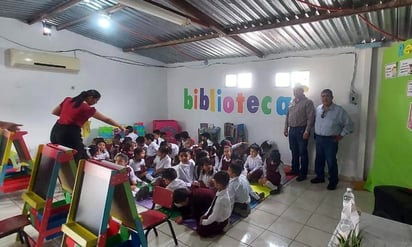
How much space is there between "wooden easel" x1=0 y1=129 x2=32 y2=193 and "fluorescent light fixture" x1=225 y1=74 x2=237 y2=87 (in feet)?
13.0

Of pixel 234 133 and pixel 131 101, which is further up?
pixel 131 101

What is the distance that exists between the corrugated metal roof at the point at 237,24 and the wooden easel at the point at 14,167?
213cm

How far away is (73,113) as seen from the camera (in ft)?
9.86

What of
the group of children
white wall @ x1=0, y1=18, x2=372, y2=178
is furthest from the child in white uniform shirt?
white wall @ x1=0, y1=18, x2=372, y2=178

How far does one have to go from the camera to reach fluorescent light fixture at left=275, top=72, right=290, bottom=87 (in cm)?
479

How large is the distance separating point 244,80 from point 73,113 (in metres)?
3.56

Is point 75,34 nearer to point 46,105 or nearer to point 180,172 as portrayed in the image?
point 46,105

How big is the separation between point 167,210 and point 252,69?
11.5 ft

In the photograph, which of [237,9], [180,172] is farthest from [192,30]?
[180,172]

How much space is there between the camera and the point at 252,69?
527 cm

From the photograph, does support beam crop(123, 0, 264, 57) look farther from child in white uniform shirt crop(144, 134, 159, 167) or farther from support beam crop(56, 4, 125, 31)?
child in white uniform shirt crop(144, 134, 159, 167)

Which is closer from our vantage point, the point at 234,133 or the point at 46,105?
the point at 46,105

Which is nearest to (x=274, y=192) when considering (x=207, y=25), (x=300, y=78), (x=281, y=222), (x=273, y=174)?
(x=273, y=174)

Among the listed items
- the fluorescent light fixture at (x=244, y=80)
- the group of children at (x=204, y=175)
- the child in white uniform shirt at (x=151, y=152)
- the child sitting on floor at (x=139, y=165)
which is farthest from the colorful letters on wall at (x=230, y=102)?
the child sitting on floor at (x=139, y=165)
